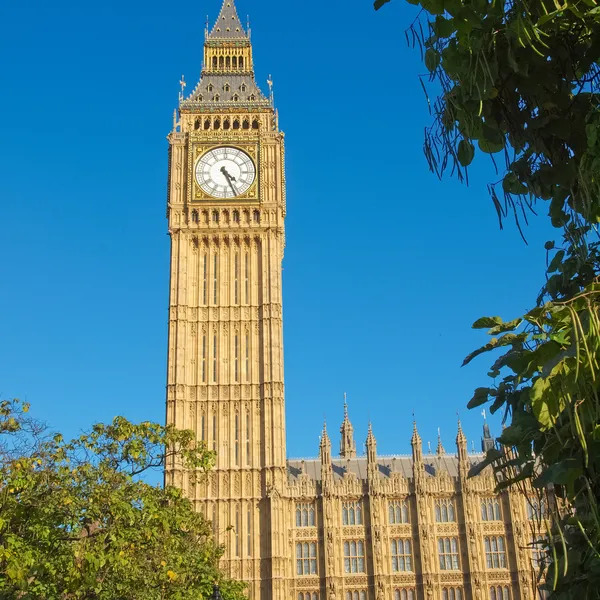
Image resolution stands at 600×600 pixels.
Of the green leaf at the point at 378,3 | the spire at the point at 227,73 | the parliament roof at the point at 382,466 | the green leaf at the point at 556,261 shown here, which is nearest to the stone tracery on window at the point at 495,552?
the parliament roof at the point at 382,466

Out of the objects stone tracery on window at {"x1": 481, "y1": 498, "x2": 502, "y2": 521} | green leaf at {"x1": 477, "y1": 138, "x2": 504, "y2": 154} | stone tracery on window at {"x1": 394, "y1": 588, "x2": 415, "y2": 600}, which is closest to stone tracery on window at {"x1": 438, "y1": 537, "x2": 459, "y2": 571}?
stone tracery on window at {"x1": 394, "y1": 588, "x2": 415, "y2": 600}

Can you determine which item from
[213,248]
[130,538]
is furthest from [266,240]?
[130,538]

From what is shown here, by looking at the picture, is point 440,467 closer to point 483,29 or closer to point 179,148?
point 179,148

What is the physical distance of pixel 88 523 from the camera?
19.1 meters

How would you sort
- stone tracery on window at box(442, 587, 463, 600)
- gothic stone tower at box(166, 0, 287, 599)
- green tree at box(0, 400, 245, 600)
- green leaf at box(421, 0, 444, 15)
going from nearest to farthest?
green leaf at box(421, 0, 444, 15) < green tree at box(0, 400, 245, 600) < gothic stone tower at box(166, 0, 287, 599) < stone tracery on window at box(442, 587, 463, 600)

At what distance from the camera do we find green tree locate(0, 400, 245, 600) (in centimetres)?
1714

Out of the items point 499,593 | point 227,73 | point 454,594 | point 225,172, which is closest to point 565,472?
point 454,594

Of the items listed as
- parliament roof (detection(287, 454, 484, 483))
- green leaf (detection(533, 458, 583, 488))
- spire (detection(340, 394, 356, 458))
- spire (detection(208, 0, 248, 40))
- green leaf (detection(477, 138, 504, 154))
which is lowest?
green leaf (detection(533, 458, 583, 488))

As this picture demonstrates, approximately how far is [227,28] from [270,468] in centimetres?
3263

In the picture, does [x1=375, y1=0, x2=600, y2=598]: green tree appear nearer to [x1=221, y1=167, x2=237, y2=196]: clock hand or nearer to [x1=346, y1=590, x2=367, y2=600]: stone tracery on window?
[x1=346, y1=590, x2=367, y2=600]: stone tracery on window

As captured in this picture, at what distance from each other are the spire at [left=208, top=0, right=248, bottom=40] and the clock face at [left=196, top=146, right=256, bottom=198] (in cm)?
1123

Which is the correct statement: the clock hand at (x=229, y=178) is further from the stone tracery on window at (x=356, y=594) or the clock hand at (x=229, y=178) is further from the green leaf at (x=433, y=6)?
the green leaf at (x=433, y=6)

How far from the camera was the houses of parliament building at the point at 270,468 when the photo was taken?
49.3 meters

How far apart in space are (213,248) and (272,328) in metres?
6.74
